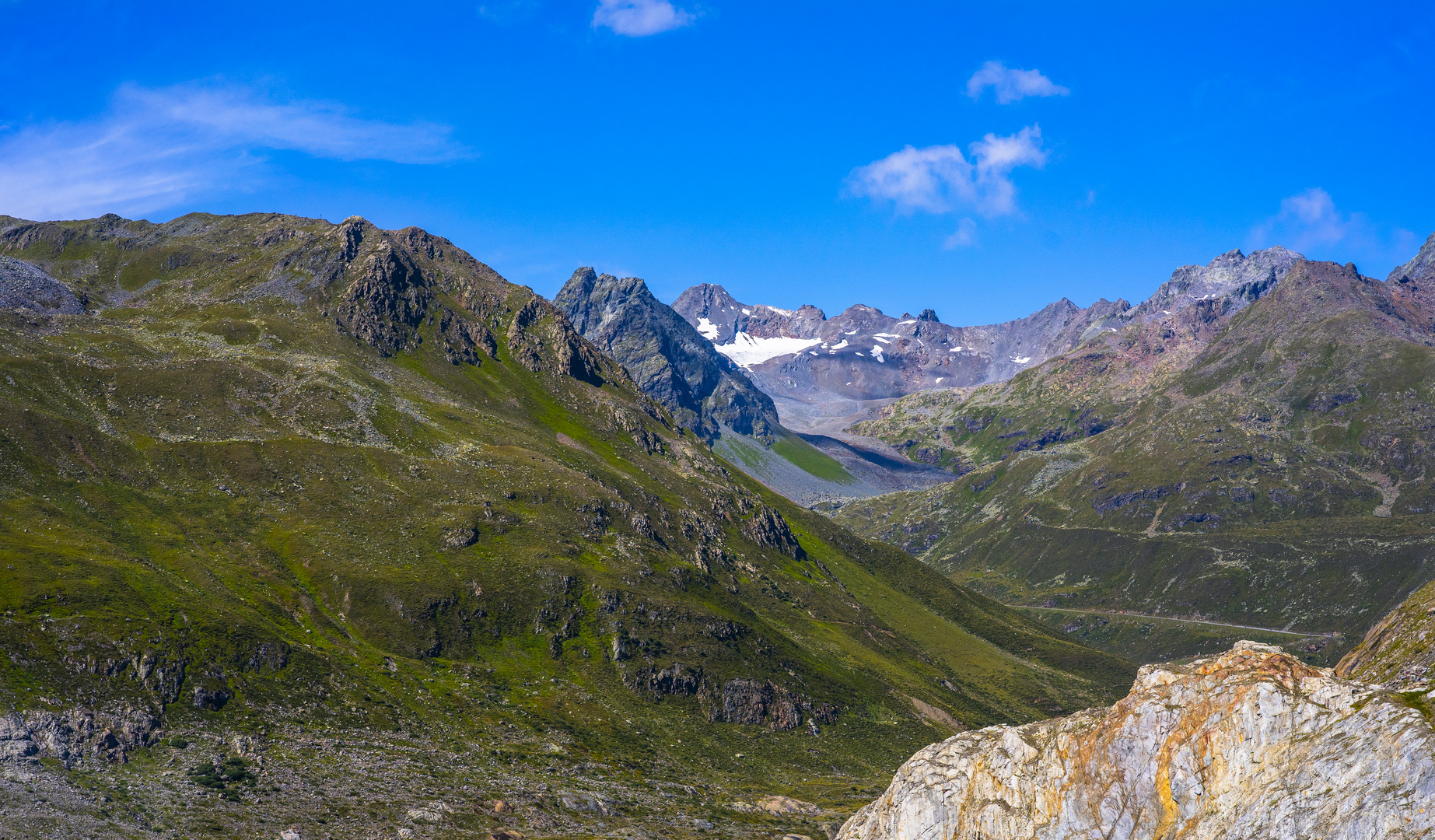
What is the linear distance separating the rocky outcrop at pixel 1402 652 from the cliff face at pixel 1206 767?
3.44 m

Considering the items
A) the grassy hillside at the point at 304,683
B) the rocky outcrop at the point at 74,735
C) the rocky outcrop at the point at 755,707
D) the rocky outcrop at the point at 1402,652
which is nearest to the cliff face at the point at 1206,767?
the rocky outcrop at the point at 1402,652

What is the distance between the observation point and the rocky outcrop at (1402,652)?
145ft

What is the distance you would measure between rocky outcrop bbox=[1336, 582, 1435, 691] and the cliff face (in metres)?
3.44

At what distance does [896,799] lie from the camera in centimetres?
6250

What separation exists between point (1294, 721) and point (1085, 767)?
39.8 feet

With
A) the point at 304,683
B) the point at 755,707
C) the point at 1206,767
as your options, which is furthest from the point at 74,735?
the point at 755,707

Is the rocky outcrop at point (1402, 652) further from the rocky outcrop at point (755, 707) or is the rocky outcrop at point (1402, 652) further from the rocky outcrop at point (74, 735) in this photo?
the rocky outcrop at point (755, 707)

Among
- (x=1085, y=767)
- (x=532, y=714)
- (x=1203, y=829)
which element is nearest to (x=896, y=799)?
(x=1085, y=767)

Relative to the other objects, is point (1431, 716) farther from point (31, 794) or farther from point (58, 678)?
point (58, 678)

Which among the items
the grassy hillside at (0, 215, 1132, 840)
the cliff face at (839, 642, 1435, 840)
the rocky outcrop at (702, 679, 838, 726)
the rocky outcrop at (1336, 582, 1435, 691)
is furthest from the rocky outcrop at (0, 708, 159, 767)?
the rocky outcrop at (1336, 582, 1435, 691)

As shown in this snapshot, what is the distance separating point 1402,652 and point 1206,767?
1331 centimetres

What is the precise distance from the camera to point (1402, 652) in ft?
159

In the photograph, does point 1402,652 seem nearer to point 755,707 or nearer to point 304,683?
point 304,683

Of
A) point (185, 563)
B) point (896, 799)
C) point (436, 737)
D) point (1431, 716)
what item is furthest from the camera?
point (185, 563)
